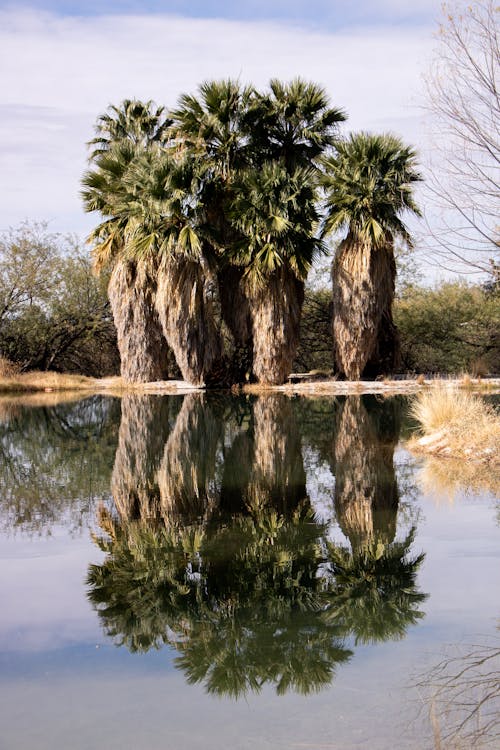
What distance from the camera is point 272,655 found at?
5.19 metres

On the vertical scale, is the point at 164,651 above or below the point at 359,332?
below

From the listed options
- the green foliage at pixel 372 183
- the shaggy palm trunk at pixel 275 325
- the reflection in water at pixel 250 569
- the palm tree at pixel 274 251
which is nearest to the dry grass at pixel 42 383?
the shaggy palm trunk at pixel 275 325

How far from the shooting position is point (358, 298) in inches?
1105

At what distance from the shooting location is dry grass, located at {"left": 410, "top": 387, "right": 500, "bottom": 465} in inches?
498

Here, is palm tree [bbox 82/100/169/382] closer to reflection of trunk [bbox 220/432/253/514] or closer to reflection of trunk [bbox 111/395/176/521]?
reflection of trunk [bbox 111/395/176/521]

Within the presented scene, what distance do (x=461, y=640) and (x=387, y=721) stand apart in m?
1.20

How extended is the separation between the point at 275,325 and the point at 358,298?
2821mm

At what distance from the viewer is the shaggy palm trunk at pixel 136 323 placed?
3012 cm

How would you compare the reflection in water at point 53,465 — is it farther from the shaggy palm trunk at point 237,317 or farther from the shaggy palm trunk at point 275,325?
the shaggy palm trunk at point 237,317

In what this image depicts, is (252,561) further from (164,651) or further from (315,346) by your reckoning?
(315,346)

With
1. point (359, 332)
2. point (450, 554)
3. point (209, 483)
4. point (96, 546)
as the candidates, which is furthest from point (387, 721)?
point (359, 332)

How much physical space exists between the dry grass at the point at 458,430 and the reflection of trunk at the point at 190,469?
354 cm

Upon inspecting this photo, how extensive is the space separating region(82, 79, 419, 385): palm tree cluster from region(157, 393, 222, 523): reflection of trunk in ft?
29.1

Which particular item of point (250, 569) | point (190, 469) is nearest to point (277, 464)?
point (190, 469)
